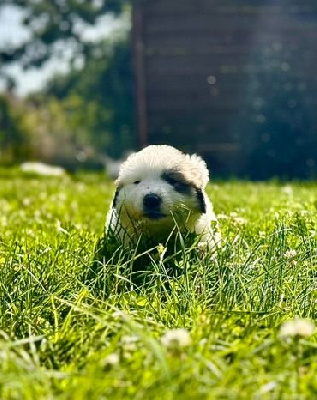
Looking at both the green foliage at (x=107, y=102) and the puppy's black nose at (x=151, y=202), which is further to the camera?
the green foliage at (x=107, y=102)

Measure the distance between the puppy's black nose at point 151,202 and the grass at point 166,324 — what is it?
29 cm

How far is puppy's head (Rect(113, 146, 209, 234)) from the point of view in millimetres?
3889

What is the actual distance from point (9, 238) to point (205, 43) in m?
13.4

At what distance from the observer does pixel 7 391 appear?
197cm

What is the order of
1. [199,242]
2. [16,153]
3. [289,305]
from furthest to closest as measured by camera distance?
[16,153], [199,242], [289,305]

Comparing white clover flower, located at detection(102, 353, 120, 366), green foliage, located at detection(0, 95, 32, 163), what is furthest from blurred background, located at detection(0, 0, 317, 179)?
white clover flower, located at detection(102, 353, 120, 366)

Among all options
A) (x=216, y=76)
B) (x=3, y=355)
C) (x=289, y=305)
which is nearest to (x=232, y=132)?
(x=216, y=76)

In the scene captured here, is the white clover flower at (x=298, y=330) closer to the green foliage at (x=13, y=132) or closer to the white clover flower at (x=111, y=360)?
the white clover flower at (x=111, y=360)

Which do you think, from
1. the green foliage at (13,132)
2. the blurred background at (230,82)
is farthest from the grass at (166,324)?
the green foliage at (13,132)

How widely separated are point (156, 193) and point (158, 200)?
4cm

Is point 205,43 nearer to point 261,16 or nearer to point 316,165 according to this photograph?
point 261,16

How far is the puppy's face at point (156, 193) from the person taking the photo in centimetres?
389

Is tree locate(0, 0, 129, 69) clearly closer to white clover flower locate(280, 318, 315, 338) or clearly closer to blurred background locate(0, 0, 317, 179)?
blurred background locate(0, 0, 317, 179)

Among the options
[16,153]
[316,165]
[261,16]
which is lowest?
[16,153]
